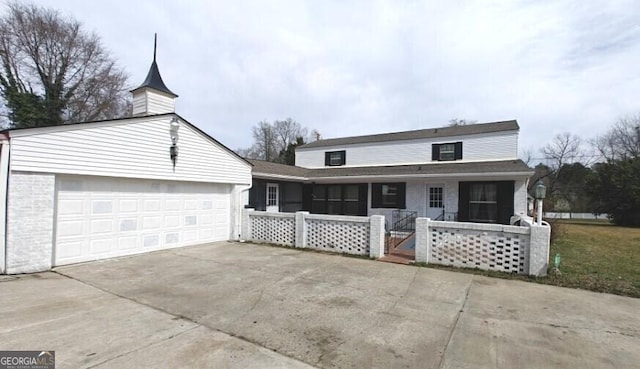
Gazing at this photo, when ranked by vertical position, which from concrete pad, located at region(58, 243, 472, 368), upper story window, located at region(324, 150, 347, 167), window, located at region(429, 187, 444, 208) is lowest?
concrete pad, located at region(58, 243, 472, 368)

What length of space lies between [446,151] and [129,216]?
45.5ft

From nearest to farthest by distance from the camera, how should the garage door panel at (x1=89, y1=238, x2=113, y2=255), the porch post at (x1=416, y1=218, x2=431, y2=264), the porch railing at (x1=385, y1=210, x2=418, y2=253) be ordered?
the garage door panel at (x1=89, y1=238, x2=113, y2=255) → the porch post at (x1=416, y1=218, x2=431, y2=264) → the porch railing at (x1=385, y1=210, x2=418, y2=253)

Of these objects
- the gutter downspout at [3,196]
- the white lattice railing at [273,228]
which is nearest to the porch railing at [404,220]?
the white lattice railing at [273,228]

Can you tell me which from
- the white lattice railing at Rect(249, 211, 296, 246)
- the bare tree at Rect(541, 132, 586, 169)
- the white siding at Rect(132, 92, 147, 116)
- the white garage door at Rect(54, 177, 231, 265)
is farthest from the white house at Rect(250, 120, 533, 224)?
the bare tree at Rect(541, 132, 586, 169)

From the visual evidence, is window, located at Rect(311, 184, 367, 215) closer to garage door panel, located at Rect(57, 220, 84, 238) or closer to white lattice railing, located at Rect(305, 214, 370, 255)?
white lattice railing, located at Rect(305, 214, 370, 255)

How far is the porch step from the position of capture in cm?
757

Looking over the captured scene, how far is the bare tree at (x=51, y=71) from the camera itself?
1875 cm

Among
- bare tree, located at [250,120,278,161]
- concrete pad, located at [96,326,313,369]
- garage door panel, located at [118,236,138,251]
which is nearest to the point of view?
concrete pad, located at [96,326,313,369]

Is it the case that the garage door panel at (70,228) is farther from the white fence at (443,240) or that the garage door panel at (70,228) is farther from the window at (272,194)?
the window at (272,194)

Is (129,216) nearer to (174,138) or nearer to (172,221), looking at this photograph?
(172,221)

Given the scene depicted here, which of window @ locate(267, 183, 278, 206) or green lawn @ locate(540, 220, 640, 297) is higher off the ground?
window @ locate(267, 183, 278, 206)

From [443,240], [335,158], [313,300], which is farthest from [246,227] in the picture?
[335,158]

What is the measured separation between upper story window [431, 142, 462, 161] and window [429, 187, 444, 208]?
2277mm

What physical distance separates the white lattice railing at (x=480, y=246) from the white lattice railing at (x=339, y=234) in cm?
186
